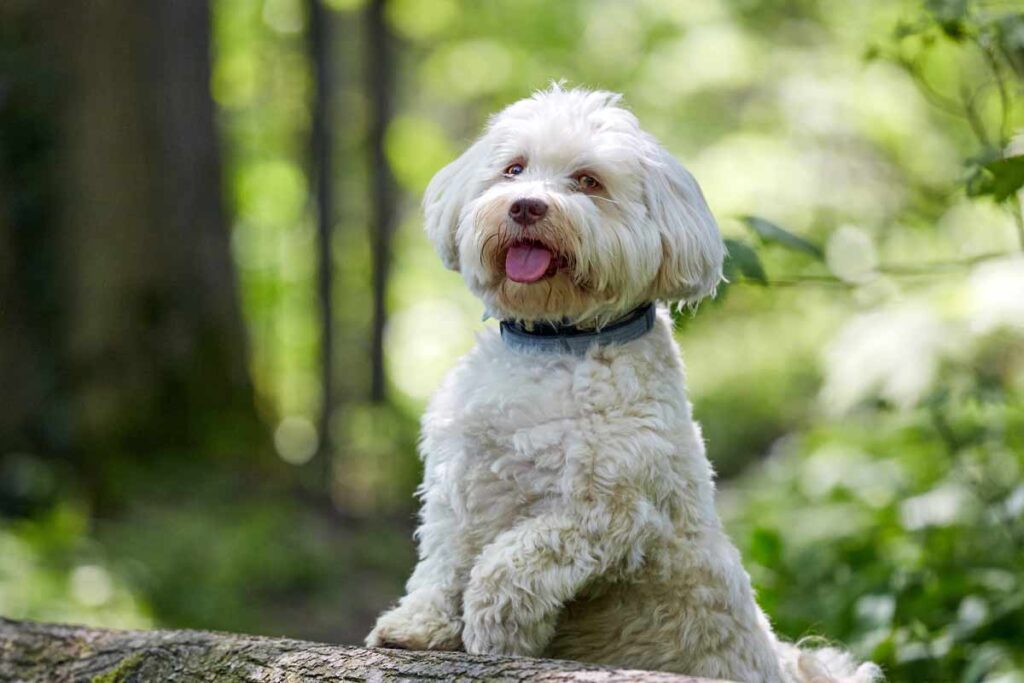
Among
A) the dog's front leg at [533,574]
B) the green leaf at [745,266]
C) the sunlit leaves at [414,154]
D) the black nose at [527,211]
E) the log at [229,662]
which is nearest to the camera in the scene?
the log at [229,662]

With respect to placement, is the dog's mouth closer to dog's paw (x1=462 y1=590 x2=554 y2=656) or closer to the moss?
dog's paw (x1=462 y1=590 x2=554 y2=656)

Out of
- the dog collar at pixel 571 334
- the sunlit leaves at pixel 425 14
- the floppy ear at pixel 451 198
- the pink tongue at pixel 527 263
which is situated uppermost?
the sunlit leaves at pixel 425 14

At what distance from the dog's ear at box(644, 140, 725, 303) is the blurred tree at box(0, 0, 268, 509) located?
806cm

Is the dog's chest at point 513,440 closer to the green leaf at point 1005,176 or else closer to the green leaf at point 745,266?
the green leaf at point 745,266

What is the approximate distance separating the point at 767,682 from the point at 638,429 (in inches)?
32.9

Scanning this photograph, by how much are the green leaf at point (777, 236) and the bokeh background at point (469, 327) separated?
0.02 meters

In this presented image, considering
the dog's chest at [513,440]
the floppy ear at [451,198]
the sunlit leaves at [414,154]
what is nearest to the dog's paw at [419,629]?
the dog's chest at [513,440]

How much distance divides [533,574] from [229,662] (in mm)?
848

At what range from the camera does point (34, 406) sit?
11.3m

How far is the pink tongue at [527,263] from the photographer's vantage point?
329 cm

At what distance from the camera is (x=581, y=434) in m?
3.23

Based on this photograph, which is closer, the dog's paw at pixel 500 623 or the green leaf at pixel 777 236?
the dog's paw at pixel 500 623

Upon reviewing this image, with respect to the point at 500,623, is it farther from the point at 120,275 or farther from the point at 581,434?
the point at 120,275

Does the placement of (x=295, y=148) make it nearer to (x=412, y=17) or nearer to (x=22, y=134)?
(x=412, y=17)
